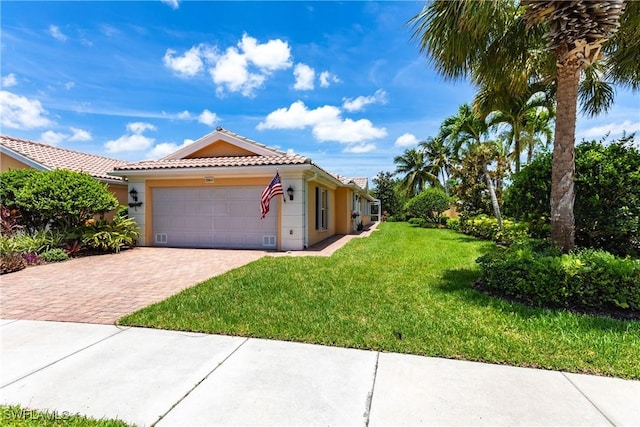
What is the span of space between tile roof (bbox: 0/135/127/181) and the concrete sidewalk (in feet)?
41.7

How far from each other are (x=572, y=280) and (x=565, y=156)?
2301mm

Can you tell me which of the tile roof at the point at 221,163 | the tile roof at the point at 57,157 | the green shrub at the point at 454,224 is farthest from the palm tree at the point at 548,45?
the green shrub at the point at 454,224

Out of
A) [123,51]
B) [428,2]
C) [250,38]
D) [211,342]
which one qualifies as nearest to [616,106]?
[428,2]

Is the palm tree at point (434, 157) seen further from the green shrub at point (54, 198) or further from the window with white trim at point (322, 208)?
the green shrub at point (54, 198)

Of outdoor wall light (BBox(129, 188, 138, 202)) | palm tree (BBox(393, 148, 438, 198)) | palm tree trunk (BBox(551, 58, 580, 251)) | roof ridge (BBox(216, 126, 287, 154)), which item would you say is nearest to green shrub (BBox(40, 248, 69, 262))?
outdoor wall light (BBox(129, 188, 138, 202))

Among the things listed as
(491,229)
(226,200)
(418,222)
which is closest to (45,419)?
(226,200)

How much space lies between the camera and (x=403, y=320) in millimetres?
4676

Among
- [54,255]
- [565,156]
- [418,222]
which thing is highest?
[565,156]

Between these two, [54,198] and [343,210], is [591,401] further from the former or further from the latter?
[343,210]

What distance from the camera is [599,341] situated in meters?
3.94

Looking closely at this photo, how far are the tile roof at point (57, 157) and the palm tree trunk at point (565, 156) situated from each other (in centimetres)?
1607

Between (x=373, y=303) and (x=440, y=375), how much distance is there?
2.23 m

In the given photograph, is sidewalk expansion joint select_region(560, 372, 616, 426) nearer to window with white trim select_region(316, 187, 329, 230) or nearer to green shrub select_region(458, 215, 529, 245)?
green shrub select_region(458, 215, 529, 245)

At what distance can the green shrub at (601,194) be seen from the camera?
236 inches
